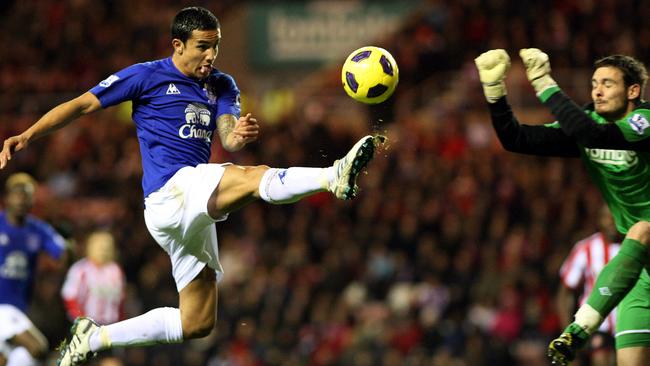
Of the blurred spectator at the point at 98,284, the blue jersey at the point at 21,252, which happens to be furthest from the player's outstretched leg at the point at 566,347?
the blurred spectator at the point at 98,284

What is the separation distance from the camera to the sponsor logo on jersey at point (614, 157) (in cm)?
614

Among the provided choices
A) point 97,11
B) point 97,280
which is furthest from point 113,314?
point 97,11

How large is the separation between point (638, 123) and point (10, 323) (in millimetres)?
5932

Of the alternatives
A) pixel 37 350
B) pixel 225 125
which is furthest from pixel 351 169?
pixel 37 350

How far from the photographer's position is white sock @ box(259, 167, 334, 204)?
5.90 metres

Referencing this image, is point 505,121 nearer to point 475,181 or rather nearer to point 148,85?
point 148,85

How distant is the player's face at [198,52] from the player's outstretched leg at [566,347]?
9.11ft

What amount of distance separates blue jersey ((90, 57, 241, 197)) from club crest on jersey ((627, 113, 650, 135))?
2683 millimetres

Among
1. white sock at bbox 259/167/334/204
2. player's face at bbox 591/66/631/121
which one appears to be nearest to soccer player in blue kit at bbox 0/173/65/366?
white sock at bbox 259/167/334/204

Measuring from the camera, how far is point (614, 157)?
6199mm

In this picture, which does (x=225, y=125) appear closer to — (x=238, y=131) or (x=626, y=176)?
(x=238, y=131)

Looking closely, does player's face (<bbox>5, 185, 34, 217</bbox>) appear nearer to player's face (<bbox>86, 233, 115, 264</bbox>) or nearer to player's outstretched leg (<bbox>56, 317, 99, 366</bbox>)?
player's face (<bbox>86, 233, 115, 264</bbox>)

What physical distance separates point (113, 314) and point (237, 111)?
524 cm

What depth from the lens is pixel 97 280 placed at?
1138 centimetres
